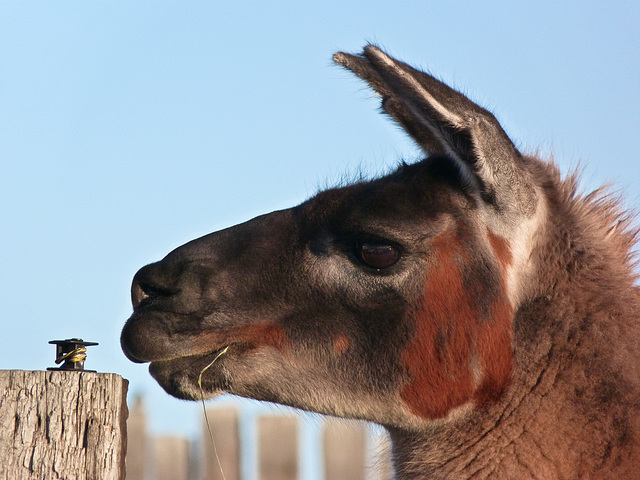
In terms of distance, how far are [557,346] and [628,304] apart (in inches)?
12.1

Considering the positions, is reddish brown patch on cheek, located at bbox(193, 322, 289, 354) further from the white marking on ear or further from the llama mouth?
Result: the white marking on ear

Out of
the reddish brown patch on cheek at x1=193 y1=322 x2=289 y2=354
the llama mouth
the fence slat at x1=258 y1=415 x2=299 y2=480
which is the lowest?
the llama mouth

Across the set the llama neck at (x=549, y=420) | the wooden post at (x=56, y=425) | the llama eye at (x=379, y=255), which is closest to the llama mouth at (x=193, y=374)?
the wooden post at (x=56, y=425)

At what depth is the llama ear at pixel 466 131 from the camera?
291cm

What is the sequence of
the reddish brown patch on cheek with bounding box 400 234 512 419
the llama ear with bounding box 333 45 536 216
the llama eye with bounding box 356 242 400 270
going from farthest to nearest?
1. the llama eye with bounding box 356 242 400 270
2. the reddish brown patch on cheek with bounding box 400 234 512 419
3. the llama ear with bounding box 333 45 536 216

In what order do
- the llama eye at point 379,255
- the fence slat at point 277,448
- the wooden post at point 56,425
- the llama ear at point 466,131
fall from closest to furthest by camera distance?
1. the wooden post at point 56,425
2. the llama ear at point 466,131
3. the llama eye at point 379,255
4. the fence slat at point 277,448

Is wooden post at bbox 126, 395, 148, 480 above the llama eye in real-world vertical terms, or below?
above

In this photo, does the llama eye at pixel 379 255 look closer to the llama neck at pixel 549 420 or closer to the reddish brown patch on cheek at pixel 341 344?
the reddish brown patch on cheek at pixel 341 344

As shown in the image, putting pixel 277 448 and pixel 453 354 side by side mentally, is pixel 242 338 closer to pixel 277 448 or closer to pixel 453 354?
pixel 453 354

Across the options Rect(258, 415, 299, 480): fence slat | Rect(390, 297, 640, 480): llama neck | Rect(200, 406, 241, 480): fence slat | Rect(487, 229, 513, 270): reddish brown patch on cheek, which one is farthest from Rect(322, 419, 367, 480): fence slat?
Rect(487, 229, 513, 270): reddish brown patch on cheek

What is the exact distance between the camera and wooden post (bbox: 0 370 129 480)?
9.15 ft

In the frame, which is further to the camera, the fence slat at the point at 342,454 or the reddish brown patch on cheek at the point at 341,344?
the fence slat at the point at 342,454

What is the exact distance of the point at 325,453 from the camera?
8461 mm

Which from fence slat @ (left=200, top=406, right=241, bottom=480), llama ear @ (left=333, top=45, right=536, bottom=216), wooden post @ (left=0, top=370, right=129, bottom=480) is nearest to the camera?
wooden post @ (left=0, top=370, right=129, bottom=480)
